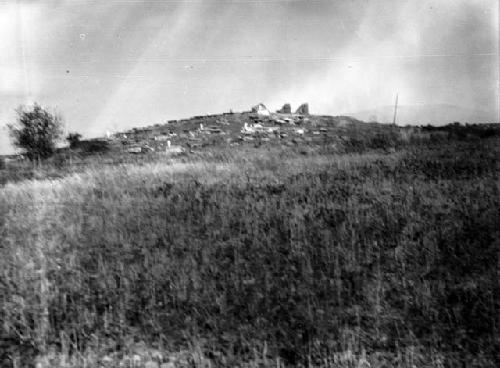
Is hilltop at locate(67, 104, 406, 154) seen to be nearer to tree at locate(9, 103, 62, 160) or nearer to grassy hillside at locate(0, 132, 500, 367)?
Result: tree at locate(9, 103, 62, 160)

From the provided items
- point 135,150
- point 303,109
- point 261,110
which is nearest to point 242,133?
point 135,150

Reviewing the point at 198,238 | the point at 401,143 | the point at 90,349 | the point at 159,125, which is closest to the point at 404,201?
the point at 198,238

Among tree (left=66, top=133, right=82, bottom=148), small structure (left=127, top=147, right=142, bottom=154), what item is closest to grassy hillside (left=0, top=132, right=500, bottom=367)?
small structure (left=127, top=147, right=142, bottom=154)

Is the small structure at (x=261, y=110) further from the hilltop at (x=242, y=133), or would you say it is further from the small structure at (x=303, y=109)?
the small structure at (x=303, y=109)

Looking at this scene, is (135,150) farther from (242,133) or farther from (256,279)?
(256,279)

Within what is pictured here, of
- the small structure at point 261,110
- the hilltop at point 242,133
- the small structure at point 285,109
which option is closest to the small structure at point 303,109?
the small structure at point 285,109

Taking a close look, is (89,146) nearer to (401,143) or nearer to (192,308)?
(401,143)
